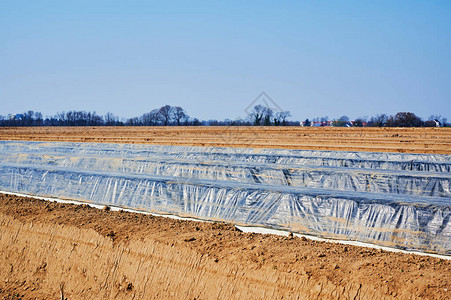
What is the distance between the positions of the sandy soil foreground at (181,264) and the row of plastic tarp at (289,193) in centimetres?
81

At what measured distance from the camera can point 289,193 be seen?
6.78m

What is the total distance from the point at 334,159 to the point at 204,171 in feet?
13.7

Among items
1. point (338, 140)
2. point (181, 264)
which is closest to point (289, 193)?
point (181, 264)

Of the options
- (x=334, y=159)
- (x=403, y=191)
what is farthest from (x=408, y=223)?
(x=334, y=159)

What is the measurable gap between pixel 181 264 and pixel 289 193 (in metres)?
2.44

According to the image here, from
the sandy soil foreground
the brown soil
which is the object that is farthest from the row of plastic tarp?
the brown soil

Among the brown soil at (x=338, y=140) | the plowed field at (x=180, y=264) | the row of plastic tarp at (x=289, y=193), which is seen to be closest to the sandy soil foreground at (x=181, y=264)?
the plowed field at (x=180, y=264)

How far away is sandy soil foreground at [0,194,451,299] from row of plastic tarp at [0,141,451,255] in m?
0.81

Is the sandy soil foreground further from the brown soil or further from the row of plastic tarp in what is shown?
the brown soil

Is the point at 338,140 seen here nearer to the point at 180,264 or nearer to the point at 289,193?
the point at 289,193

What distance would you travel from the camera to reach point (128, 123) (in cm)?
6269

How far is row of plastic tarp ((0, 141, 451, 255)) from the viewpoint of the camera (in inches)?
230

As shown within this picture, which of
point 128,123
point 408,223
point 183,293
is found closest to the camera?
point 183,293

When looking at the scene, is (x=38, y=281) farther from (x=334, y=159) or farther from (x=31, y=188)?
(x=334, y=159)
